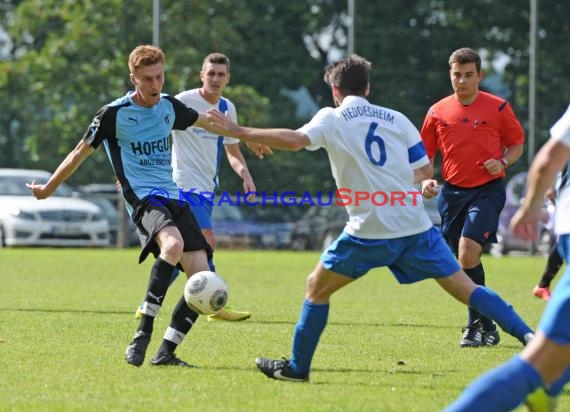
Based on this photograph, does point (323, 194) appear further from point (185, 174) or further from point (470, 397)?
point (470, 397)

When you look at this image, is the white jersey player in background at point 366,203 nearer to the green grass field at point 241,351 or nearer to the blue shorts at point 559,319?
the green grass field at point 241,351

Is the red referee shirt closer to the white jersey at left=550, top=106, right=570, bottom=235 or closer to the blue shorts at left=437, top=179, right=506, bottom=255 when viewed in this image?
the blue shorts at left=437, top=179, right=506, bottom=255

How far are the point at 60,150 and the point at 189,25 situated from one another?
4.20 m

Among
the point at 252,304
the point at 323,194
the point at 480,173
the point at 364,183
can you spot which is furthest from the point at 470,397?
the point at 323,194

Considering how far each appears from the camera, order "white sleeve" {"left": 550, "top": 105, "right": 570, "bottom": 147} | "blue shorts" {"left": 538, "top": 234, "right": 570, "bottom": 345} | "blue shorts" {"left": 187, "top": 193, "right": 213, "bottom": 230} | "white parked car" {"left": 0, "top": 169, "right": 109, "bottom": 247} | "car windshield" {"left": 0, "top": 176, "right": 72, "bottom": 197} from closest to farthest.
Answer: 1. "blue shorts" {"left": 538, "top": 234, "right": 570, "bottom": 345}
2. "white sleeve" {"left": 550, "top": 105, "right": 570, "bottom": 147}
3. "blue shorts" {"left": 187, "top": 193, "right": 213, "bottom": 230}
4. "white parked car" {"left": 0, "top": 169, "right": 109, "bottom": 247}
5. "car windshield" {"left": 0, "top": 176, "right": 72, "bottom": 197}

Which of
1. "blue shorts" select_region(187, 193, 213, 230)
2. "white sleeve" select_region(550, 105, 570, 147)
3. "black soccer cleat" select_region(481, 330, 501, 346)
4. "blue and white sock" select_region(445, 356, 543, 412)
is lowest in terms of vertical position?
"black soccer cleat" select_region(481, 330, 501, 346)

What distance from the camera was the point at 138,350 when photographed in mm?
7137

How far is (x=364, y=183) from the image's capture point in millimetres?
6449

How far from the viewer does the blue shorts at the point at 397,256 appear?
644 centimetres

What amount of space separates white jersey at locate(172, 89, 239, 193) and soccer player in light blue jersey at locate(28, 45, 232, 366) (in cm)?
244

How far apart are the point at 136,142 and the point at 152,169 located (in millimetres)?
203

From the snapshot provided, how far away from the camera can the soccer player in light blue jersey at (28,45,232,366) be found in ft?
24.3

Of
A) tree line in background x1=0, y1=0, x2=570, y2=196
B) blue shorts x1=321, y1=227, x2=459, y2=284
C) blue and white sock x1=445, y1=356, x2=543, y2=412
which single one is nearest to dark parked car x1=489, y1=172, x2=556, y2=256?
tree line in background x1=0, y1=0, x2=570, y2=196

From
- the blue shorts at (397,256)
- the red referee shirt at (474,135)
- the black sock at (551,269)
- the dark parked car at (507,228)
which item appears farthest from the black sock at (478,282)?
the dark parked car at (507,228)
